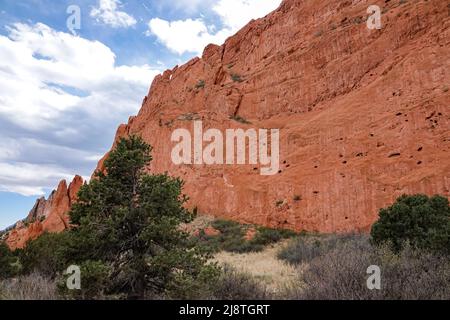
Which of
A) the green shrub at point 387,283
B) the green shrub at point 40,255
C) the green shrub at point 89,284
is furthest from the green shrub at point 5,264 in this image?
the green shrub at point 387,283

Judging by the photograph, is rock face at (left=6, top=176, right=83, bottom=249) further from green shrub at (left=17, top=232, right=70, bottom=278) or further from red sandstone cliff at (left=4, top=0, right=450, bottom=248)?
green shrub at (left=17, top=232, right=70, bottom=278)

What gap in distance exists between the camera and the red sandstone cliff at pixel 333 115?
19.8 metres

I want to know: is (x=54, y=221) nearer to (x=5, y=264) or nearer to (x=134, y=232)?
(x=5, y=264)

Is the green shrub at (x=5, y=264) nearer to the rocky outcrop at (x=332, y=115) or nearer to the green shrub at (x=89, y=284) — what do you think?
the green shrub at (x=89, y=284)

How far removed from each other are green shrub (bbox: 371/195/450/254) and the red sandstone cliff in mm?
6387

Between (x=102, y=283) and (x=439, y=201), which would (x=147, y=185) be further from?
(x=439, y=201)

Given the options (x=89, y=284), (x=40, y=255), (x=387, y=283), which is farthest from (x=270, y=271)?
(x=40, y=255)

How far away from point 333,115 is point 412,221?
13.6m

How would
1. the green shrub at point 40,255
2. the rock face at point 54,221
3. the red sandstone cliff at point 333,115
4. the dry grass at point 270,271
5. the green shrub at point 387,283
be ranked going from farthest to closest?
1. the rock face at point 54,221
2. the red sandstone cliff at point 333,115
3. the green shrub at point 40,255
4. the dry grass at point 270,271
5. the green shrub at point 387,283

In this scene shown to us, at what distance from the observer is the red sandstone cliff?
65.0 ft

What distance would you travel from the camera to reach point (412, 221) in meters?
11.4

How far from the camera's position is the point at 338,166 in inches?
853

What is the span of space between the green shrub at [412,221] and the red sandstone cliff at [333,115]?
6.39m
